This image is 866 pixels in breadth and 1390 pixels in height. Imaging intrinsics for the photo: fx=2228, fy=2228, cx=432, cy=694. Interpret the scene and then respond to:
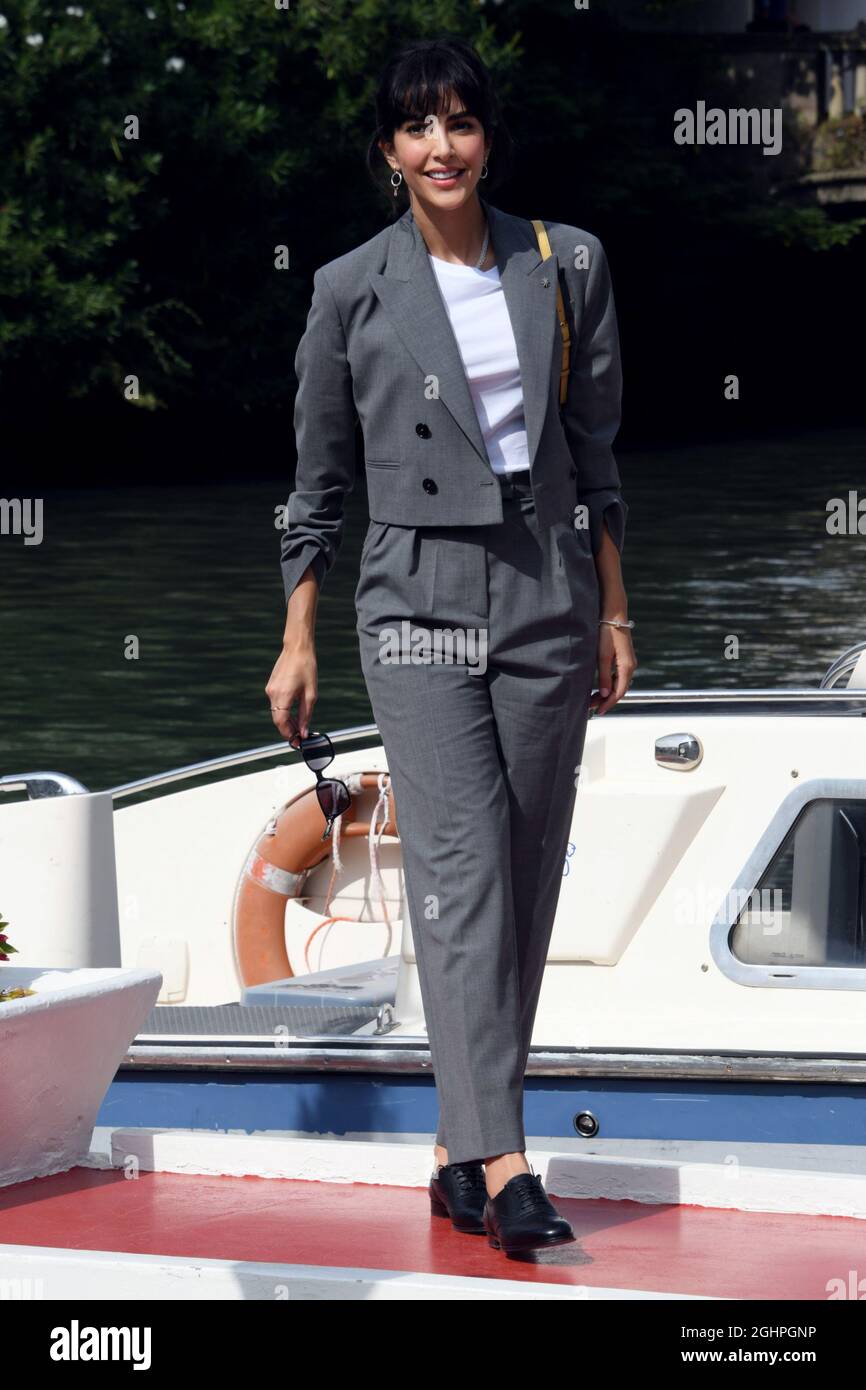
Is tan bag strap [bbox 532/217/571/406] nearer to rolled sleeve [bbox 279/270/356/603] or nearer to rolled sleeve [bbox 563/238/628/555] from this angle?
rolled sleeve [bbox 563/238/628/555]

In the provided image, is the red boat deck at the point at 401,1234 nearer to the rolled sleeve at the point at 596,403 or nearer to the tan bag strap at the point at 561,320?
the rolled sleeve at the point at 596,403

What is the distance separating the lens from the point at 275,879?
656 cm

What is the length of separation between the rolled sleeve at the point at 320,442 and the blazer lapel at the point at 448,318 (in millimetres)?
114

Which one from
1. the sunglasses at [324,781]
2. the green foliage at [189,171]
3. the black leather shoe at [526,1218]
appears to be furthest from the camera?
the green foliage at [189,171]

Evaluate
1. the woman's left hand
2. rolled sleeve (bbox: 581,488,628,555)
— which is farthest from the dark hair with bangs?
the woman's left hand

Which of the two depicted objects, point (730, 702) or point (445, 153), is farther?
point (730, 702)

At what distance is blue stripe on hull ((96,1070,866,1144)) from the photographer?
4676 mm

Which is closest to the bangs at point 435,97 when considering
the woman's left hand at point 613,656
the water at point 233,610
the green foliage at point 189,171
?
the woman's left hand at point 613,656

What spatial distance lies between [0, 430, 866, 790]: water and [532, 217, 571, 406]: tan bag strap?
7671mm

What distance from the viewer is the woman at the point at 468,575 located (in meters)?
3.38

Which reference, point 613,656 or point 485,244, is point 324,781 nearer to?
point 613,656

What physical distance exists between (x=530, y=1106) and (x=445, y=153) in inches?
88.1

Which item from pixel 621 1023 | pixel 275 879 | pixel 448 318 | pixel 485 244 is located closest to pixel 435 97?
pixel 485 244

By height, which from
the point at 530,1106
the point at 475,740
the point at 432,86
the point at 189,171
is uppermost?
the point at 189,171
